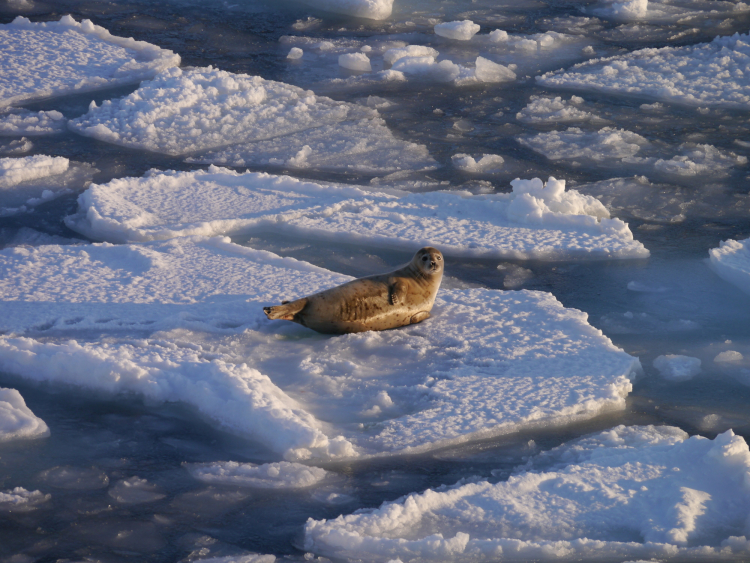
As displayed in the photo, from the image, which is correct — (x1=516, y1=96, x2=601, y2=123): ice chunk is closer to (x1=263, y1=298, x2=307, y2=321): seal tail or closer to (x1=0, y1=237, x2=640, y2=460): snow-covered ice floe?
(x1=0, y1=237, x2=640, y2=460): snow-covered ice floe

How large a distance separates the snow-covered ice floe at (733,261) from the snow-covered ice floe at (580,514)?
6.10 feet

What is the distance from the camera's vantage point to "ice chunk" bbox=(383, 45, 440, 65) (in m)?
8.62

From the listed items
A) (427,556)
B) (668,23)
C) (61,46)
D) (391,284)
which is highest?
(668,23)

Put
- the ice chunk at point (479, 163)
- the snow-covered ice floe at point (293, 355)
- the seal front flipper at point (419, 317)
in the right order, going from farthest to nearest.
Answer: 1. the ice chunk at point (479, 163)
2. the seal front flipper at point (419, 317)
3. the snow-covered ice floe at point (293, 355)

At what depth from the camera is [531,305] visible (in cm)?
421

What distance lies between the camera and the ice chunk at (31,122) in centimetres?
659

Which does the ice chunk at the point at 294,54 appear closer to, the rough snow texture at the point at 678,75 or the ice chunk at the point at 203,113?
the ice chunk at the point at 203,113

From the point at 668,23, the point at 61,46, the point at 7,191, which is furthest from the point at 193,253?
the point at 668,23

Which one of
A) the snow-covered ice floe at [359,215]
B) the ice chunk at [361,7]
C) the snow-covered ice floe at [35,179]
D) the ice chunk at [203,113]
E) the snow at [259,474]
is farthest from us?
the ice chunk at [361,7]

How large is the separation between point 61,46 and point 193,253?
4.68 metres

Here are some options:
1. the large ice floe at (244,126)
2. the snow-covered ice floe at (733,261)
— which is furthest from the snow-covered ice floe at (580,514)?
the large ice floe at (244,126)

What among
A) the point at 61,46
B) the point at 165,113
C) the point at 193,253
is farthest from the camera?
the point at 61,46

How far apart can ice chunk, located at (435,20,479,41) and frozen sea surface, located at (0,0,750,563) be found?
0.86 m

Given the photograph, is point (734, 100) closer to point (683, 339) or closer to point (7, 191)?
point (683, 339)
